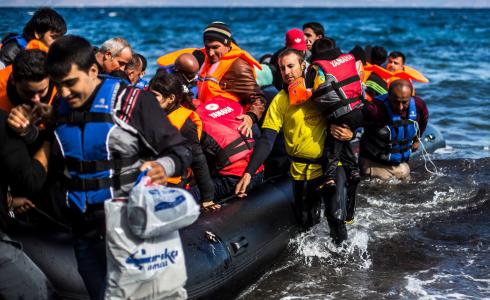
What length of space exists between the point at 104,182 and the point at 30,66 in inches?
31.1

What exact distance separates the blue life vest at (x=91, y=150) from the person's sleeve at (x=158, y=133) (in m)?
0.13

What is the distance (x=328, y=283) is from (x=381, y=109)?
252 centimetres

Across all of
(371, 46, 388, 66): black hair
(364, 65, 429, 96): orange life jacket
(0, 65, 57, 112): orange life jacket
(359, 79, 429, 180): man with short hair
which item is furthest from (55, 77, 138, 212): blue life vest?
(371, 46, 388, 66): black hair

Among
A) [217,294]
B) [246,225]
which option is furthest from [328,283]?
[217,294]

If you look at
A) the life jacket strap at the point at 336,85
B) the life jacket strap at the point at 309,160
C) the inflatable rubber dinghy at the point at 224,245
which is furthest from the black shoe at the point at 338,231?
the life jacket strap at the point at 336,85

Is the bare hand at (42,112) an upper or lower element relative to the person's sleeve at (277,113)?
upper

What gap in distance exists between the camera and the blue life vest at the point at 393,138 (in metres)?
6.87

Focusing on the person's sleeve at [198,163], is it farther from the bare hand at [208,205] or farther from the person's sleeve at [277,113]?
the person's sleeve at [277,113]

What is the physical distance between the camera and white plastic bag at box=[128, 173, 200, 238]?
290cm

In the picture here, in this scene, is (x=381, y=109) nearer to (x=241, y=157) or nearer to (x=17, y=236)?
(x=241, y=157)

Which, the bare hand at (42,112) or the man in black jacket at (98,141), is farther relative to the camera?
the bare hand at (42,112)

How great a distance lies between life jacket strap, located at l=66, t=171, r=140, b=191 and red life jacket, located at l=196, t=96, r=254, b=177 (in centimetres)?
177

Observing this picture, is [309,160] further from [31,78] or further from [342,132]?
[31,78]

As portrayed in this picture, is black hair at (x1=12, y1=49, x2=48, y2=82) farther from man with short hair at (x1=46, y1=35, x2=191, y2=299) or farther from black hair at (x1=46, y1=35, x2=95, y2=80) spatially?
black hair at (x1=46, y1=35, x2=95, y2=80)
